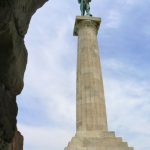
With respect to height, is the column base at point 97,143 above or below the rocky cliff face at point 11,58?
above

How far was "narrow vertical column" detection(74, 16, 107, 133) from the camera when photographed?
20.4m

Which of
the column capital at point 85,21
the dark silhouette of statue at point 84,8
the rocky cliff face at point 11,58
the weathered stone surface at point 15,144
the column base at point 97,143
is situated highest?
the dark silhouette of statue at point 84,8

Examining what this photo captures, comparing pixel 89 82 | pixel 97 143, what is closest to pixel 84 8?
pixel 89 82

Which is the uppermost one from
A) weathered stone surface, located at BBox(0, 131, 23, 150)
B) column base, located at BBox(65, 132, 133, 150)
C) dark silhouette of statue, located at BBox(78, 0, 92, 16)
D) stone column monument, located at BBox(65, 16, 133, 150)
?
dark silhouette of statue, located at BBox(78, 0, 92, 16)

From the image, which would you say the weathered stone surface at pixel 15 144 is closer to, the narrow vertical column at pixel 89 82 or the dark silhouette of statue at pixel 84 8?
the narrow vertical column at pixel 89 82

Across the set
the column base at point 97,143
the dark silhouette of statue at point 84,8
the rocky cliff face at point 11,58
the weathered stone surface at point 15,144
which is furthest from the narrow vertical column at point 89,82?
the rocky cliff face at point 11,58

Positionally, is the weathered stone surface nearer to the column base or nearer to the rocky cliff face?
the rocky cliff face

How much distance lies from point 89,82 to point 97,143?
3670 mm

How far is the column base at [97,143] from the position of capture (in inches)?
745

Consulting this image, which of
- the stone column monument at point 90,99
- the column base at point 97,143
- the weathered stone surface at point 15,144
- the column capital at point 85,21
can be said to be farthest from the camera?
the column capital at point 85,21

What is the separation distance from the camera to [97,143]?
19.2 meters

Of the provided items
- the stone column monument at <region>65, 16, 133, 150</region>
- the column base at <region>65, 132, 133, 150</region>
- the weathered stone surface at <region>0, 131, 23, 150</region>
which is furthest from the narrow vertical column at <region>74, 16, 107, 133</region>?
the weathered stone surface at <region>0, 131, 23, 150</region>

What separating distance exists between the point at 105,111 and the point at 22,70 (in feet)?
59.5

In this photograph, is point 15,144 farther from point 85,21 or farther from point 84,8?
point 84,8
